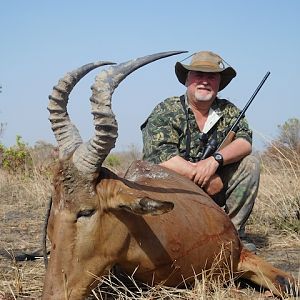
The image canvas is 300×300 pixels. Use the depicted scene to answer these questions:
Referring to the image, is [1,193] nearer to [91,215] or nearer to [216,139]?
[216,139]

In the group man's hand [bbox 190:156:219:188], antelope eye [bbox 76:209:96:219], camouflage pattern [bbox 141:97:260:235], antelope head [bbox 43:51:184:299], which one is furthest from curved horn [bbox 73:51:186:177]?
camouflage pattern [bbox 141:97:260:235]

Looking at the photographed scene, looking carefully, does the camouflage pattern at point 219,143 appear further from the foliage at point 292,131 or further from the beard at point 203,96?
the foliage at point 292,131

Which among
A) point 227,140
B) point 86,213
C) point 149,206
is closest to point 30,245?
point 227,140

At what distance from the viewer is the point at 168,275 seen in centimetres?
459

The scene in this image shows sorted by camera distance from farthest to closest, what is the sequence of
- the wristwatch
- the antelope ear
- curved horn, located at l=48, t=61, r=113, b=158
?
the wristwatch, curved horn, located at l=48, t=61, r=113, b=158, the antelope ear

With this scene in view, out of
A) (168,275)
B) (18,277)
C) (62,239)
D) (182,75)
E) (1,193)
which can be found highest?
(182,75)

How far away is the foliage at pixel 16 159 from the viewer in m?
16.7

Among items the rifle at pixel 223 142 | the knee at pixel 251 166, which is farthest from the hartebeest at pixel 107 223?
the knee at pixel 251 166

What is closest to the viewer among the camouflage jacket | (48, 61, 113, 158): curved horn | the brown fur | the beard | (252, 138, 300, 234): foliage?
the brown fur

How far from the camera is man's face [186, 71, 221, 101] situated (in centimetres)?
659

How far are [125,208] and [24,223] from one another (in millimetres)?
5057

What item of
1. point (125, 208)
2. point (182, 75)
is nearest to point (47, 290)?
point (125, 208)

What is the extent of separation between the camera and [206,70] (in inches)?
258

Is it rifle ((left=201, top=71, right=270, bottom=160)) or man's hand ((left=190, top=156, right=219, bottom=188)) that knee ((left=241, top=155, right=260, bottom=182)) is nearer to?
rifle ((left=201, top=71, right=270, bottom=160))
